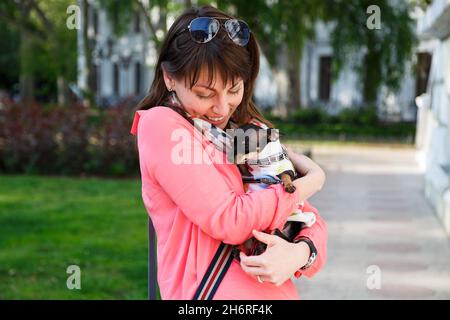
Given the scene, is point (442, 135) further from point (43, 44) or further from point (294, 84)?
point (43, 44)

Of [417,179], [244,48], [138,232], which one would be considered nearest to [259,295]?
[244,48]

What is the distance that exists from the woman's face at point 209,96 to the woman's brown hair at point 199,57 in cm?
2

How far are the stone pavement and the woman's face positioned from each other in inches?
119

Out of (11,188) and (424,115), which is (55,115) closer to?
(11,188)

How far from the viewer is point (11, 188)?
955cm

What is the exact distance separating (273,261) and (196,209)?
22cm

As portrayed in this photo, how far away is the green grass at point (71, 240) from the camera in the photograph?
4785mm

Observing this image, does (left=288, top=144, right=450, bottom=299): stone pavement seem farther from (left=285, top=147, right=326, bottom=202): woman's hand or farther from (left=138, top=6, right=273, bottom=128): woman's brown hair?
(left=138, top=6, right=273, bottom=128): woman's brown hair

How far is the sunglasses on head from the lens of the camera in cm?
161

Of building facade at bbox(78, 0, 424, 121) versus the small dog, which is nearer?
the small dog

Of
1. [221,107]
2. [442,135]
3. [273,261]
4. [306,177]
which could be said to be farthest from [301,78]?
[273,261]

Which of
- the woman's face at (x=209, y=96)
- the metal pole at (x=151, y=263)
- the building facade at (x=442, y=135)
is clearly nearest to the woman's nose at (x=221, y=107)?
the woman's face at (x=209, y=96)

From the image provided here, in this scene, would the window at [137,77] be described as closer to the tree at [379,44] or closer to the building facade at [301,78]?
the building facade at [301,78]

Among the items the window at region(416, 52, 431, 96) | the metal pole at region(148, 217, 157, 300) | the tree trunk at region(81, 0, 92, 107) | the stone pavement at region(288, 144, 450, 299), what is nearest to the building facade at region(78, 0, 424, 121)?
the window at region(416, 52, 431, 96)
